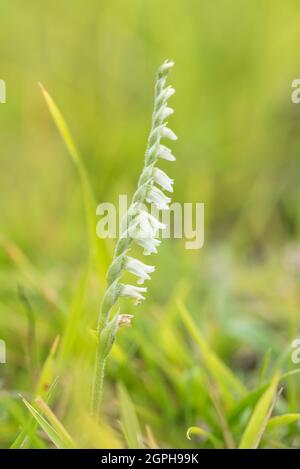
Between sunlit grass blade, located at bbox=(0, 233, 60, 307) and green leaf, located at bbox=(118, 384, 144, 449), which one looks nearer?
green leaf, located at bbox=(118, 384, 144, 449)

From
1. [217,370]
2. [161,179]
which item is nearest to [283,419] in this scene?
[217,370]

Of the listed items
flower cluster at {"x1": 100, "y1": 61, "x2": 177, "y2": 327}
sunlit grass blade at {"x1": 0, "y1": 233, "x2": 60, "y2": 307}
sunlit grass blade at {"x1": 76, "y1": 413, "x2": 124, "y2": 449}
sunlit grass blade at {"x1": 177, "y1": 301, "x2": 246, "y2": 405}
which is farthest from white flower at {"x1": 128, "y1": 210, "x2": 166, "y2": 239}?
sunlit grass blade at {"x1": 0, "y1": 233, "x2": 60, "y2": 307}

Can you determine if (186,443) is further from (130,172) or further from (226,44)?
(226,44)

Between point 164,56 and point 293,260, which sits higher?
point 164,56

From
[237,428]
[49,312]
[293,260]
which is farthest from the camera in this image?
[293,260]

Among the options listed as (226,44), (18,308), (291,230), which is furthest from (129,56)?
(18,308)

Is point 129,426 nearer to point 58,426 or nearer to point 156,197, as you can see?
point 58,426

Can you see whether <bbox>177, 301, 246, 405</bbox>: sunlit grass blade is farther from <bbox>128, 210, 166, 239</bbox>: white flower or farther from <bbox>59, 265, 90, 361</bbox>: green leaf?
<bbox>128, 210, 166, 239</bbox>: white flower
